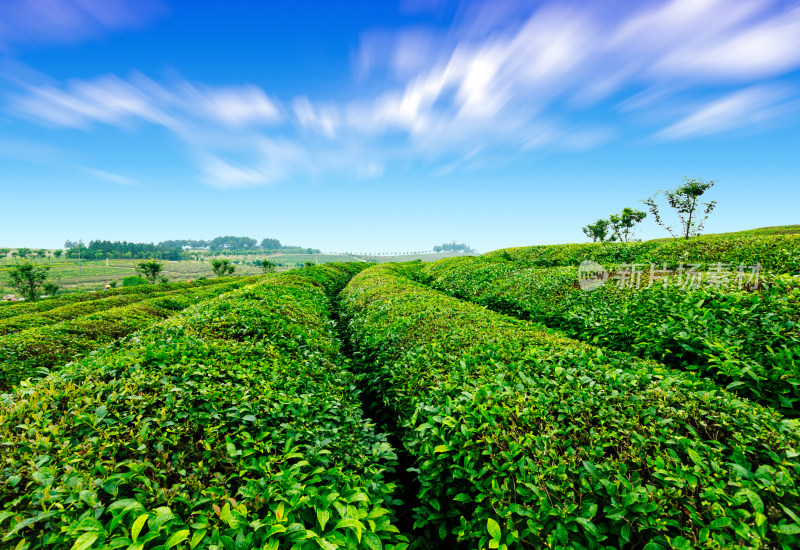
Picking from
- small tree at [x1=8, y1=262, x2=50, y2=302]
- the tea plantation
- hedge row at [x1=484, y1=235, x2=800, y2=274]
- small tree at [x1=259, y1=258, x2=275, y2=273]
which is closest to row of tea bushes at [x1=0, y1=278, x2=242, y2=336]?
the tea plantation

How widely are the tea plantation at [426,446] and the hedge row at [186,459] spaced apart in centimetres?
2

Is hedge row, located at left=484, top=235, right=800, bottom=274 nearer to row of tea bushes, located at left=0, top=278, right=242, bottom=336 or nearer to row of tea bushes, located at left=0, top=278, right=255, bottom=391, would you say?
row of tea bushes, located at left=0, top=278, right=255, bottom=391

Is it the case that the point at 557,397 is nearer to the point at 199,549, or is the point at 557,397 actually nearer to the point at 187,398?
the point at 199,549

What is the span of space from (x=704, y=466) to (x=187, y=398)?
178 inches

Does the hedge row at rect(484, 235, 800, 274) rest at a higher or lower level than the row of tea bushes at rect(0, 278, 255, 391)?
higher

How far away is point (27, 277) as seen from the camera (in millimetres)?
38062

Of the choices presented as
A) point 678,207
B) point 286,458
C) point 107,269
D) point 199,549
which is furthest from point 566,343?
point 107,269

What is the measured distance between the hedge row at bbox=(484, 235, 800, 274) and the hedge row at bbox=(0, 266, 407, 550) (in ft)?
38.9

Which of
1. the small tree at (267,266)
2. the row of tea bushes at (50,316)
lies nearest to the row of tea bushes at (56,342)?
the row of tea bushes at (50,316)

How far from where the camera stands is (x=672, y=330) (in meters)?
5.42

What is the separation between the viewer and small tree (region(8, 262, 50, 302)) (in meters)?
37.8

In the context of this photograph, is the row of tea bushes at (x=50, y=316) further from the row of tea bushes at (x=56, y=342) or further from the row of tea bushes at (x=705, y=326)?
the row of tea bushes at (x=705, y=326)

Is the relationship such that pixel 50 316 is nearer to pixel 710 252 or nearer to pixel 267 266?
pixel 710 252

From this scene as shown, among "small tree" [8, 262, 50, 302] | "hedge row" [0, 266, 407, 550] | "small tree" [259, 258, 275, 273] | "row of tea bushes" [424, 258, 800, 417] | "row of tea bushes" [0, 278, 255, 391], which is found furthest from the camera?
"small tree" [259, 258, 275, 273]
